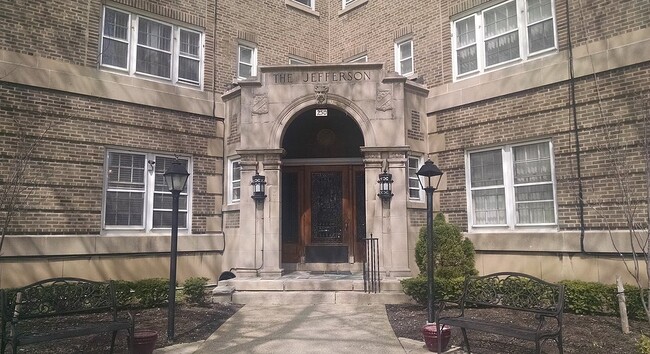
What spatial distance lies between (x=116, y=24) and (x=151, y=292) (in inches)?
256

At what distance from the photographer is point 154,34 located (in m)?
12.1

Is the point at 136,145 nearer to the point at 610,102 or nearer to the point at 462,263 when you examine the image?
the point at 462,263

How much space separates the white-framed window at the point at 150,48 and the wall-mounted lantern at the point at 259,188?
354 centimetres

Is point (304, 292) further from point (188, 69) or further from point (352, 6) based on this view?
point (352, 6)

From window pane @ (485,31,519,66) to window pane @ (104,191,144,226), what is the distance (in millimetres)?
9129

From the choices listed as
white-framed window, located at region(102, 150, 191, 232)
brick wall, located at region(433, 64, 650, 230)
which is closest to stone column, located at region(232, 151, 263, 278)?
white-framed window, located at region(102, 150, 191, 232)

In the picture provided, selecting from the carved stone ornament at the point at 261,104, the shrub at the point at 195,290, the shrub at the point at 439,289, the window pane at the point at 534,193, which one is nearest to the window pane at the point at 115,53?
the carved stone ornament at the point at 261,104

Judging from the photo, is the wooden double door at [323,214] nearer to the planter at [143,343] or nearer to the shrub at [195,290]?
the shrub at [195,290]

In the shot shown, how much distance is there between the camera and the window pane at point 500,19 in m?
11.3

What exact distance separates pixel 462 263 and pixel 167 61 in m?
8.75

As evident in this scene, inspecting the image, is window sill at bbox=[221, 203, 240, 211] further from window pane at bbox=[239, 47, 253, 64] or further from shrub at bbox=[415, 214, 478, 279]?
shrub at bbox=[415, 214, 478, 279]

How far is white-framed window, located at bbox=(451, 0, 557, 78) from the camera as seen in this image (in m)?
10.6

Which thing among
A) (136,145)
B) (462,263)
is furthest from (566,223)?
(136,145)

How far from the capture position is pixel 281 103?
1136 centimetres
